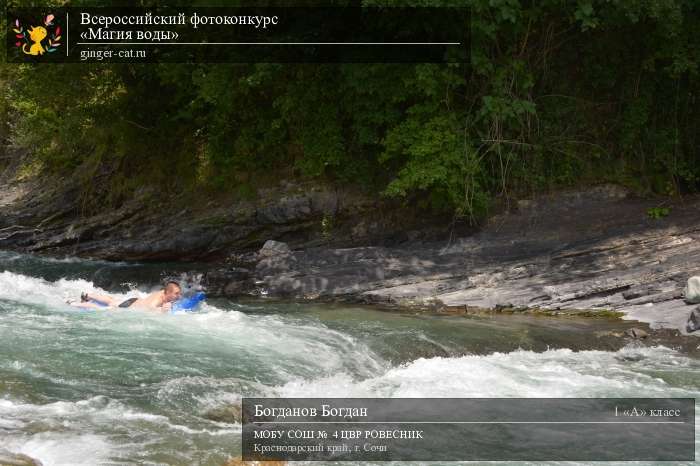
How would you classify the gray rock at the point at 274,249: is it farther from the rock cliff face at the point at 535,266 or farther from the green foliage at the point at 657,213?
the green foliage at the point at 657,213

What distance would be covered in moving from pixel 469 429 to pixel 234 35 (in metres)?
9.88

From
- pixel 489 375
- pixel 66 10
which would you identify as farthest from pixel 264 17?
pixel 489 375

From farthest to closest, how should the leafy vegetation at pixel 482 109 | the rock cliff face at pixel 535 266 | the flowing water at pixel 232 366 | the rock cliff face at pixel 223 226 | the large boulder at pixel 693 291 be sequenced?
the rock cliff face at pixel 223 226 → the leafy vegetation at pixel 482 109 → the rock cliff face at pixel 535 266 → the large boulder at pixel 693 291 → the flowing water at pixel 232 366

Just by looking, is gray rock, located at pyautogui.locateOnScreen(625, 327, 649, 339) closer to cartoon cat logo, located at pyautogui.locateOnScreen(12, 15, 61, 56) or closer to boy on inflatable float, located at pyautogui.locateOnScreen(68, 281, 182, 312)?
boy on inflatable float, located at pyautogui.locateOnScreen(68, 281, 182, 312)

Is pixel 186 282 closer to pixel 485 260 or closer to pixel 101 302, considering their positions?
pixel 101 302

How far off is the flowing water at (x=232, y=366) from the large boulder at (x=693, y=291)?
1.03 meters

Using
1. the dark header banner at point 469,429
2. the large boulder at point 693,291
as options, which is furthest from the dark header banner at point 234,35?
the dark header banner at point 469,429

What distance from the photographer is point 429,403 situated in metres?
6.77

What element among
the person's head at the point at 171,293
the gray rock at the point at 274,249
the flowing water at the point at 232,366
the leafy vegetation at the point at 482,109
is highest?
the leafy vegetation at the point at 482,109

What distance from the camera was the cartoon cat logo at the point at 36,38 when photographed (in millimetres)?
14086

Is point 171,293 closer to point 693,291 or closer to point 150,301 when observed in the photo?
point 150,301

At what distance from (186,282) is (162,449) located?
668 cm

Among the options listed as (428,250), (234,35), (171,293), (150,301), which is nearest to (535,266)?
(428,250)

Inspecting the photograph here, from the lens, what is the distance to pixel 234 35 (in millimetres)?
13961
